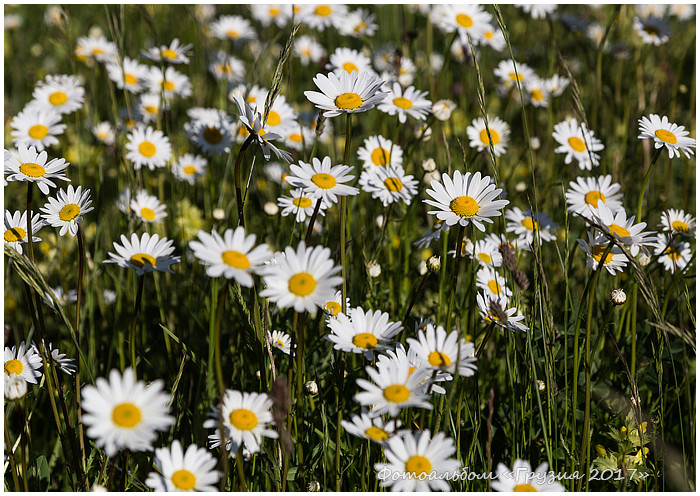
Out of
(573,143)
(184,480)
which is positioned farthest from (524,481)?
(573,143)

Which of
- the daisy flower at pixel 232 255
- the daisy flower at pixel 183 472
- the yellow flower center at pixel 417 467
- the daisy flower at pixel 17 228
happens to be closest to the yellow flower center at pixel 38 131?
the daisy flower at pixel 17 228

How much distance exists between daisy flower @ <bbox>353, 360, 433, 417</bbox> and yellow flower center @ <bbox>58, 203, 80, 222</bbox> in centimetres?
93

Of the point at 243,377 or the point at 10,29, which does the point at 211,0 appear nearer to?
the point at 10,29

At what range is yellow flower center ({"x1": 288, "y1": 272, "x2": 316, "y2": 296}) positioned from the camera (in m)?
1.36

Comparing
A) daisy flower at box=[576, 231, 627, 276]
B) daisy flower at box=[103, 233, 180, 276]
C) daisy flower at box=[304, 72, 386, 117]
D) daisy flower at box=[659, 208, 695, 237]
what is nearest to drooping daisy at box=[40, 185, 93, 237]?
daisy flower at box=[103, 233, 180, 276]

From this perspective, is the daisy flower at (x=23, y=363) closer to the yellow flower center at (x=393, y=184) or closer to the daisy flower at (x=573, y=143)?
the yellow flower center at (x=393, y=184)

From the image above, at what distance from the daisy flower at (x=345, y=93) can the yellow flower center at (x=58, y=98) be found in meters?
1.72

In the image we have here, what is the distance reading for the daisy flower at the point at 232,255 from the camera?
127 cm

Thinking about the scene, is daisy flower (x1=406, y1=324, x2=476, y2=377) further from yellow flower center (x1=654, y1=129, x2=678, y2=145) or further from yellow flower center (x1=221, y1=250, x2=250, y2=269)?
yellow flower center (x1=654, y1=129, x2=678, y2=145)

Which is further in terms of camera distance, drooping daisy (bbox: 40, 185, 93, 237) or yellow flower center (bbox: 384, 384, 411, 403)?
drooping daisy (bbox: 40, 185, 93, 237)

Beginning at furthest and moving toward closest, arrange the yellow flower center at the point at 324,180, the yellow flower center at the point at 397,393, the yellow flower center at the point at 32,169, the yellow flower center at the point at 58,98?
1. the yellow flower center at the point at 58,98
2. the yellow flower center at the point at 32,169
3. the yellow flower center at the point at 324,180
4. the yellow flower center at the point at 397,393

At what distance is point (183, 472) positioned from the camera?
1370 millimetres

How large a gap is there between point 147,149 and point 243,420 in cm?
179

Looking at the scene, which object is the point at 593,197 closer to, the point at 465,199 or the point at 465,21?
the point at 465,199
